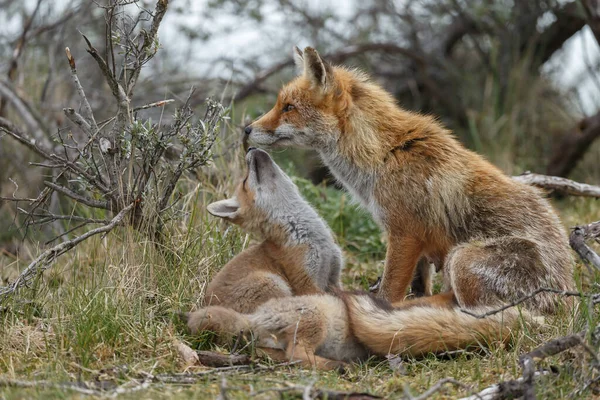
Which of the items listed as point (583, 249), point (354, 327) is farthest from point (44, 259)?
point (583, 249)

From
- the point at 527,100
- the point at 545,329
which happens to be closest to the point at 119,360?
the point at 545,329

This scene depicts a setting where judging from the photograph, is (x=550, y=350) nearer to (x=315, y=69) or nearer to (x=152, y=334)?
(x=152, y=334)

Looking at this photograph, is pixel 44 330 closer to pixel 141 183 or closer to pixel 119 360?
pixel 119 360

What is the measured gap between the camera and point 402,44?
12062 mm

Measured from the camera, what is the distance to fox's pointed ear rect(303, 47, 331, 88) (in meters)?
5.62

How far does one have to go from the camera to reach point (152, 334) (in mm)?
4469

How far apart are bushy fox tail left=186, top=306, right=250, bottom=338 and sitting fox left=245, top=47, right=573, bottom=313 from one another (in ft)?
4.30

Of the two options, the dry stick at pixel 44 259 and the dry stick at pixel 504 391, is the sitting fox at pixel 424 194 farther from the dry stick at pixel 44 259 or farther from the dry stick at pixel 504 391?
the dry stick at pixel 44 259

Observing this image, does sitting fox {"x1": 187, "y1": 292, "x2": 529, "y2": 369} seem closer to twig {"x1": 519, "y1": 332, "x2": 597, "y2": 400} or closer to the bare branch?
twig {"x1": 519, "y1": 332, "x2": 597, "y2": 400}

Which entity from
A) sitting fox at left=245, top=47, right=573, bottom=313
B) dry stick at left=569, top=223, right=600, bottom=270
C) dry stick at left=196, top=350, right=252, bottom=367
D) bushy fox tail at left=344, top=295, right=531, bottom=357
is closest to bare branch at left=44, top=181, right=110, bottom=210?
sitting fox at left=245, top=47, right=573, bottom=313

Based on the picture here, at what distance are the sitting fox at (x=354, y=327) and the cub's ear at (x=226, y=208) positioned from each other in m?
1.22

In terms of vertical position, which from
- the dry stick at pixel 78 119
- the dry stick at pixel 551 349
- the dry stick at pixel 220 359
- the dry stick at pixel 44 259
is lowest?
the dry stick at pixel 551 349

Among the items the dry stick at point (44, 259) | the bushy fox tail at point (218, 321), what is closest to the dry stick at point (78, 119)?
the dry stick at point (44, 259)

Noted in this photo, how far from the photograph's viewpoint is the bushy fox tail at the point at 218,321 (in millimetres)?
4379
